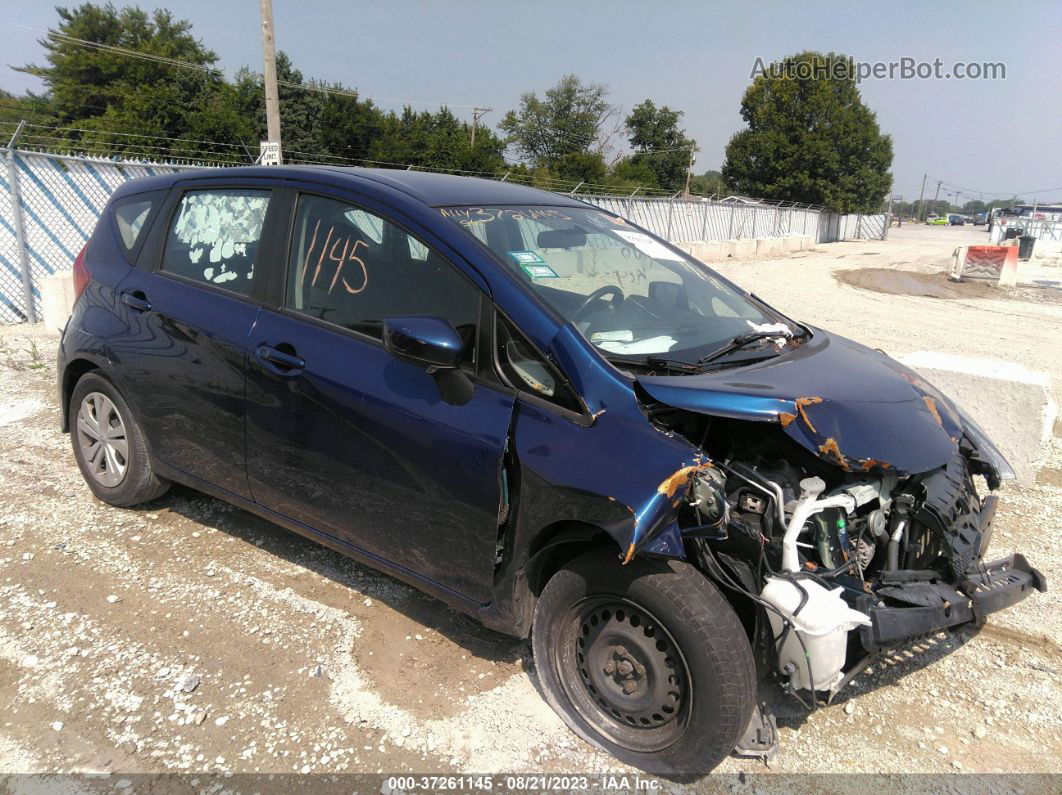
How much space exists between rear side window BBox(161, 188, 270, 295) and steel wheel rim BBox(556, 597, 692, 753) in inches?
78.8

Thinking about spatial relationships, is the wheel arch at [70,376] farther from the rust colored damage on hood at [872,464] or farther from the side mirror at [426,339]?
the rust colored damage on hood at [872,464]

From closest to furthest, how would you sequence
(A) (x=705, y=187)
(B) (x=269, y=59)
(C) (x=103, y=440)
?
(C) (x=103, y=440) < (B) (x=269, y=59) < (A) (x=705, y=187)

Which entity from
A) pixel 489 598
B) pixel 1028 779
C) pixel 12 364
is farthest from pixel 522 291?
pixel 12 364

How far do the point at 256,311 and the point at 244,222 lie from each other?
491 millimetres

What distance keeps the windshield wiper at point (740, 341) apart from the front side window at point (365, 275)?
89 centimetres

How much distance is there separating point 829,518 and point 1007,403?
3.29 meters

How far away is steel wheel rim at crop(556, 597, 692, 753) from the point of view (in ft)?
7.70

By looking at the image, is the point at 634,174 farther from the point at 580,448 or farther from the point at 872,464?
the point at 580,448

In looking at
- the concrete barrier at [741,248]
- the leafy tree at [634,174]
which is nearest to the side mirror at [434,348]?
the concrete barrier at [741,248]

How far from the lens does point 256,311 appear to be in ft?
10.3

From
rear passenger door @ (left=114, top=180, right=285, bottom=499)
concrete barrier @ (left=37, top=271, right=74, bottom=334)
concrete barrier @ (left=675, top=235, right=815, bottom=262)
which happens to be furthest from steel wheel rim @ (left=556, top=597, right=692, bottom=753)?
concrete barrier @ (left=675, top=235, right=815, bottom=262)

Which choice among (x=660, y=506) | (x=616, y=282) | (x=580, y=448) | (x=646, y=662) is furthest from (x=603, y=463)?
(x=616, y=282)

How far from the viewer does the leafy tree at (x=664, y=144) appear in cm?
6275

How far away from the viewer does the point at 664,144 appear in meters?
63.8
